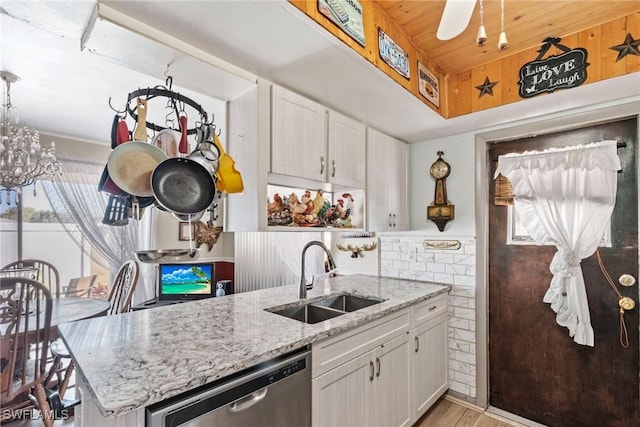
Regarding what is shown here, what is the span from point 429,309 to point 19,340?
105 inches

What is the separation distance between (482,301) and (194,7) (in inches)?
102

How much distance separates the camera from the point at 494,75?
6.68ft

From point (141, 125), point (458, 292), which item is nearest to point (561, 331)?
point (458, 292)

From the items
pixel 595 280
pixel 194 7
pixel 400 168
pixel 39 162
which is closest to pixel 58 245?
pixel 39 162

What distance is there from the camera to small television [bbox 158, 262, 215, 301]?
367 centimetres

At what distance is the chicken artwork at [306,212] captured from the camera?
72.8 inches

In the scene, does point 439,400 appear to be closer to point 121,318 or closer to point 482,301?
point 482,301

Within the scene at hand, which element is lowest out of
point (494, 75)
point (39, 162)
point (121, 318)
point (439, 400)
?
point (439, 400)

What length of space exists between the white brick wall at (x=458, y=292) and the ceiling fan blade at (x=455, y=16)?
1631mm

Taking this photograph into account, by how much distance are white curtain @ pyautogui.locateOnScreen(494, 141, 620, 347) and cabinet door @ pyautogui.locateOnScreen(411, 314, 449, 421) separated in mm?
786

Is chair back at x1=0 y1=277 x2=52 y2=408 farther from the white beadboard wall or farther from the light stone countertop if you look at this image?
the white beadboard wall

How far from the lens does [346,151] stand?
211 centimetres

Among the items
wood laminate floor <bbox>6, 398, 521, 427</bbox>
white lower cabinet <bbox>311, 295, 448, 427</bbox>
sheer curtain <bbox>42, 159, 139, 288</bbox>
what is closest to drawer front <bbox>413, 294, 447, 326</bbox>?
white lower cabinet <bbox>311, 295, 448, 427</bbox>

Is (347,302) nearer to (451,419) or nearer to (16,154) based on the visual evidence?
(451,419)
